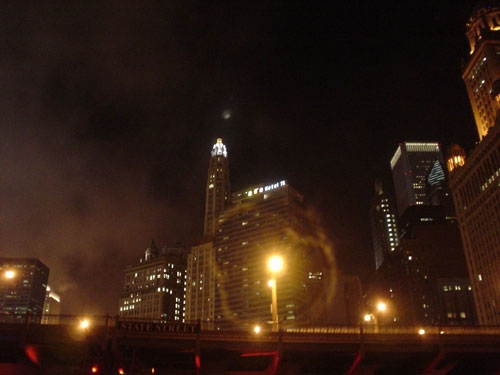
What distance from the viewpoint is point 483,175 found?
117m

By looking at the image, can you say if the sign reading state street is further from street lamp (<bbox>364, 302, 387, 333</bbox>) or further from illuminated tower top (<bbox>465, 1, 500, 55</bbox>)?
illuminated tower top (<bbox>465, 1, 500, 55</bbox>)

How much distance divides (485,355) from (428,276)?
147 m

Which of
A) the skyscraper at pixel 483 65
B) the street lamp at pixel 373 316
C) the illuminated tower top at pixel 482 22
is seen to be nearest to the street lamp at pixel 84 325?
the street lamp at pixel 373 316

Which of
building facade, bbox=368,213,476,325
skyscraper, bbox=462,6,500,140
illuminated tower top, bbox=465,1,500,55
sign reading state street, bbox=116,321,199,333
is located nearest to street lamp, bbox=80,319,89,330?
sign reading state street, bbox=116,321,199,333

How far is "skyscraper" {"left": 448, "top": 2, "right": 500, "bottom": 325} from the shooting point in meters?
110

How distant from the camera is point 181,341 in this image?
127ft

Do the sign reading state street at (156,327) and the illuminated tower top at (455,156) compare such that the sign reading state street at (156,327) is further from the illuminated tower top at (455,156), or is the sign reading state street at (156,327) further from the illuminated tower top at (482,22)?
the illuminated tower top at (482,22)

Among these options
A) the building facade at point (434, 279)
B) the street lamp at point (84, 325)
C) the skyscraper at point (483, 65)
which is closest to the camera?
the street lamp at point (84, 325)

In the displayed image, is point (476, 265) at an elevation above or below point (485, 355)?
above

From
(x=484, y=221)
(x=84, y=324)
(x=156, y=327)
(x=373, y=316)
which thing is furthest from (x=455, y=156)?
(x=84, y=324)

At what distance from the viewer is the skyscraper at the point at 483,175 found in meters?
110

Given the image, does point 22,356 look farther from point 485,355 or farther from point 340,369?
point 485,355

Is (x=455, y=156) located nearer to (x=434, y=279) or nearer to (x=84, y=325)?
(x=434, y=279)

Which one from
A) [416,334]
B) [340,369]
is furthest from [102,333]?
[416,334]
